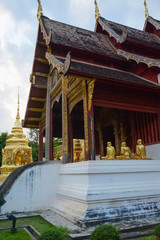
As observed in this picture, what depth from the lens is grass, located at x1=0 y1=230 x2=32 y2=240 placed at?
131 inches

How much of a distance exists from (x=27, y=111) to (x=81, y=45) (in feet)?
13.3

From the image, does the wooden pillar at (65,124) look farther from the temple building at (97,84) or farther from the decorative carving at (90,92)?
the decorative carving at (90,92)

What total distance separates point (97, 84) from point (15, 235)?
3.83 m

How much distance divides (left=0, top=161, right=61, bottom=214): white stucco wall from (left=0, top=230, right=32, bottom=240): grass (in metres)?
1.52

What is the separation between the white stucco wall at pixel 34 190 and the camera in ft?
17.0

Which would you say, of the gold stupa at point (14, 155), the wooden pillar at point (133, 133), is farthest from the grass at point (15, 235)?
the gold stupa at point (14, 155)

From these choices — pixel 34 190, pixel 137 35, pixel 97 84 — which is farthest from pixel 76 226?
pixel 137 35

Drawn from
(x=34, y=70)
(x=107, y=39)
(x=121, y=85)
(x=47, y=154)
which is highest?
(x=107, y=39)

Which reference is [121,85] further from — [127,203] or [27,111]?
[27,111]

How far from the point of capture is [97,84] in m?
5.63

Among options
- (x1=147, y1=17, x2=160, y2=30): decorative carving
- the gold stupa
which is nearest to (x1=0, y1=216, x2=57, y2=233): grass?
(x1=147, y1=17, x2=160, y2=30): decorative carving

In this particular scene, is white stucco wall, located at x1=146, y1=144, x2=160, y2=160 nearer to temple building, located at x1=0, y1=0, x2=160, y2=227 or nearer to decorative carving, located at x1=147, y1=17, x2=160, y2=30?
temple building, located at x1=0, y1=0, x2=160, y2=227

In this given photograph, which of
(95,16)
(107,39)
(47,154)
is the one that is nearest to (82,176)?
(47,154)

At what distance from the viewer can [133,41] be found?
706 centimetres
